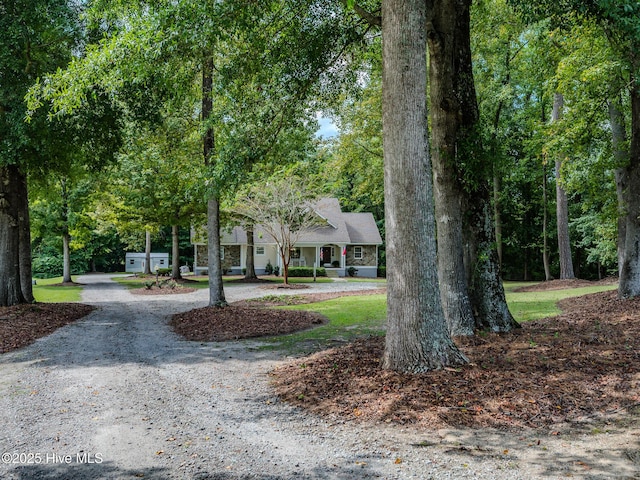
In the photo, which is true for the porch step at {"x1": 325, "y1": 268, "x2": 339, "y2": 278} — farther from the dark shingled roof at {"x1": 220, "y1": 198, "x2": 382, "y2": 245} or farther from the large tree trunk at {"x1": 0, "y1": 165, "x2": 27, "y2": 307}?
the large tree trunk at {"x1": 0, "y1": 165, "x2": 27, "y2": 307}

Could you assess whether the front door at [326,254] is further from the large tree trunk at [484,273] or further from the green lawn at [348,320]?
the large tree trunk at [484,273]

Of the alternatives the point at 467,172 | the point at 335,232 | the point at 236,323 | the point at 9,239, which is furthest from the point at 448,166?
the point at 335,232

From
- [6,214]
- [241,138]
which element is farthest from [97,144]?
[241,138]

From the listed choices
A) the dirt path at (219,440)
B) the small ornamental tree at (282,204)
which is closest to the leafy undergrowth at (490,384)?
the dirt path at (219,440)

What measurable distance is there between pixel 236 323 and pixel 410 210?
711 centimetres

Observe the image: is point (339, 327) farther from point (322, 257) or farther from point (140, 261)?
point (140, 261)

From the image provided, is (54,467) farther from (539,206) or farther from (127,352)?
(539,206)

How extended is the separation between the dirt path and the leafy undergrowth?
316 mm

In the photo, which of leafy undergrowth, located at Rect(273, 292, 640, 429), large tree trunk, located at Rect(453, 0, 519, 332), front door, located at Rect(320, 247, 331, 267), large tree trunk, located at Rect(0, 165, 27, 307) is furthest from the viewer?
front door, located at Rect(320, 247, 331, 267)

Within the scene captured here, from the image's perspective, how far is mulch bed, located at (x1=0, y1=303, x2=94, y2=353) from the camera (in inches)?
380

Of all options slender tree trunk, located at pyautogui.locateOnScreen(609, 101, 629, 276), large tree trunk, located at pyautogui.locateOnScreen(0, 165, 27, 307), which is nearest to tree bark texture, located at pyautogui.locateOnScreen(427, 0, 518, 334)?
slender tree trunk, located at pyautogui.locateOnScreen(609, 101, 629, 276)

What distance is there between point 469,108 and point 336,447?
616 centimetres

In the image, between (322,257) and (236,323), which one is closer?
(236,323)

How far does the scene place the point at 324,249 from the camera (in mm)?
40031
